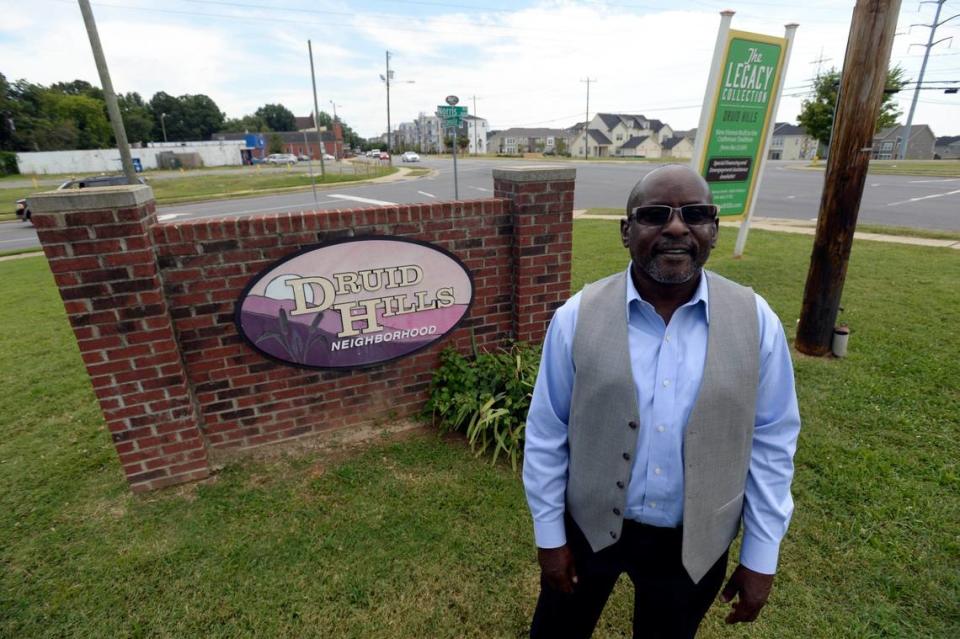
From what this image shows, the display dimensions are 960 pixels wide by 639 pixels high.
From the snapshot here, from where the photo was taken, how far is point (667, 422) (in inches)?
58.0

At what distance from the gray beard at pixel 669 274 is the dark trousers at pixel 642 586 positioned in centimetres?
80

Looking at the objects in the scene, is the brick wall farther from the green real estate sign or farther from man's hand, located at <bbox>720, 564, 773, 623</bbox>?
the green real estate sign

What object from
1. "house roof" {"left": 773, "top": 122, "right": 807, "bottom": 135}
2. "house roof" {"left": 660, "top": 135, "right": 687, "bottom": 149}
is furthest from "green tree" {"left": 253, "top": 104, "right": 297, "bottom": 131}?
"house roof" {"left": 773, "top": 122, "right": 807, "bottom": 135}

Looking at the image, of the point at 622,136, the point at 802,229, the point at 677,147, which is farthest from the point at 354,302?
the point at 622,136

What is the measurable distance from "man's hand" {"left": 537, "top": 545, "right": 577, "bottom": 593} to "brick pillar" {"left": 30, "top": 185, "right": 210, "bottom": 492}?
Answer: 8.40 feet

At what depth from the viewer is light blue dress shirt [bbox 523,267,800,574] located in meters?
1.48

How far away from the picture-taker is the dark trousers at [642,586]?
1.68 m

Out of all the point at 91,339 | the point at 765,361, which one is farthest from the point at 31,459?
the point at 765,361

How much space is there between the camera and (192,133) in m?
91.6

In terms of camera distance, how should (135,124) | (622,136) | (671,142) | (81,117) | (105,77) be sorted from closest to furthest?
(105,77) < (81,117) < (135,124) < (671,142) < (622,136)

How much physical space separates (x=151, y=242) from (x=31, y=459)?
6.68 ft

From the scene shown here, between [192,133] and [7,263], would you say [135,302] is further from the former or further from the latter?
[192,133]

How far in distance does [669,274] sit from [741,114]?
21.5 feet

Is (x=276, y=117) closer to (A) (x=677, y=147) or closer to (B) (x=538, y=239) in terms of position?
(A) (x=677, y=147)
